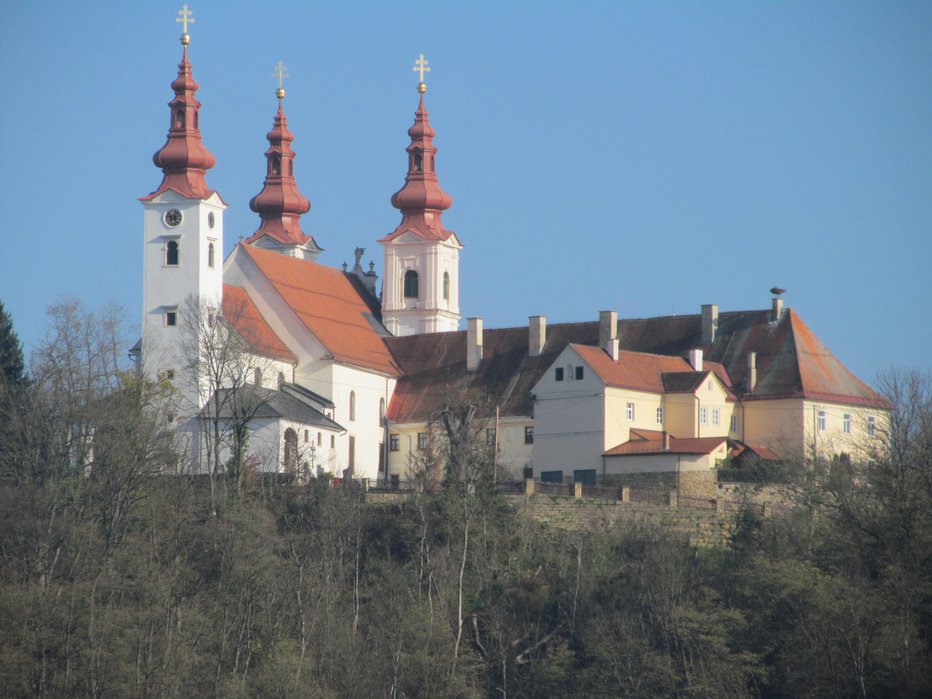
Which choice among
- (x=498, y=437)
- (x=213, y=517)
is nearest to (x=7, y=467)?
(x=213, y=517)

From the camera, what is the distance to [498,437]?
89.2 m

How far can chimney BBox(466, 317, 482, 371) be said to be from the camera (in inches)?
3716

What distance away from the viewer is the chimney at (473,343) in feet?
310

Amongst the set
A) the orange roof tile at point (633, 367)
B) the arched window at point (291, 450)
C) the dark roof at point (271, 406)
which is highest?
the orange roof tile at point (633, 367)

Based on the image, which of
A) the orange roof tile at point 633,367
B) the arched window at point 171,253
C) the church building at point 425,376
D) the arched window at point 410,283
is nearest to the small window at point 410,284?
the arched window at point 410,283

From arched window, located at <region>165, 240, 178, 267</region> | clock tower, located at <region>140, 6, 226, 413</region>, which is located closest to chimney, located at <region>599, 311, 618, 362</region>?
clock tower, located at <region>140, 6, 226, 413</region>

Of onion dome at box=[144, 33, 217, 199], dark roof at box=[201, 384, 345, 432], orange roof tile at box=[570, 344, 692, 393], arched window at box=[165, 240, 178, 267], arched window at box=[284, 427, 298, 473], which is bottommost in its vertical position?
arched window at box=[284, 427, 298, 473]

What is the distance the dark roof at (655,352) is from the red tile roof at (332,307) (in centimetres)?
164

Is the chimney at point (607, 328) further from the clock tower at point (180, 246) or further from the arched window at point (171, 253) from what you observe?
the arched window at point (171, 253)

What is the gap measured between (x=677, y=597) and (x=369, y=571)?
31.8ft

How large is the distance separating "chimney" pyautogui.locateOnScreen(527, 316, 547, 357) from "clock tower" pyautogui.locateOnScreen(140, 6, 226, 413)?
11835 millimetres

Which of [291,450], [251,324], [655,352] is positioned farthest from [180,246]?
[655,352]

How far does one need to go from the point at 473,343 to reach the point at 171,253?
12.8 meters

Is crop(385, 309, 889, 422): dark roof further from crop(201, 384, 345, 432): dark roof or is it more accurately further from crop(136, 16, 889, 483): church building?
crop(201, 384, 345, 432): dark roof
